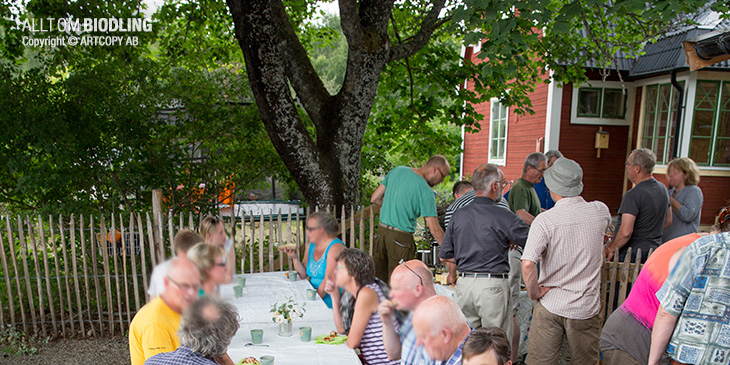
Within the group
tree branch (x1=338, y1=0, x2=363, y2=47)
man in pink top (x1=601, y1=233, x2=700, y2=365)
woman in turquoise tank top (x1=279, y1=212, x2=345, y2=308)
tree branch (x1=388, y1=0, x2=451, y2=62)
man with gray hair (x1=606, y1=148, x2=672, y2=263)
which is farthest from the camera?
tree branch (x1=388, y1=0, x2=451, y2=62)

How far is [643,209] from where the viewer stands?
3986 mm

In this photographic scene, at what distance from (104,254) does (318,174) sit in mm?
2530

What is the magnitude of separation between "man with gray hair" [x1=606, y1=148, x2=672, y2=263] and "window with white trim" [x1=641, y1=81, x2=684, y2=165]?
7.11 m

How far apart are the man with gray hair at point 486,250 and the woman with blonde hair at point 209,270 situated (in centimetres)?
263

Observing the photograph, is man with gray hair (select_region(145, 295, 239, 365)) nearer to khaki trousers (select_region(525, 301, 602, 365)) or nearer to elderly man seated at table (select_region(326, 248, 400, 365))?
elderly man seated at table (select_region(326, 248, 400, 365))

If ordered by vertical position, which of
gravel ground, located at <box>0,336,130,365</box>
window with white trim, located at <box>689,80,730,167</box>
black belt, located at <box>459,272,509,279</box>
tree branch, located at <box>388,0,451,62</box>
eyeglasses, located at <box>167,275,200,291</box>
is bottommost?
gravel ground, located at <box>0,336,130,365</box>

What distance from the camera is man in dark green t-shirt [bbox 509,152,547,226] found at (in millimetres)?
4438

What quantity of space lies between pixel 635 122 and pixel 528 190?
9.02m

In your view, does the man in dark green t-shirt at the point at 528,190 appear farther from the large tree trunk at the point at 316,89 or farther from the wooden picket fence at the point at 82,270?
the large tree trunk at the point at 316,89

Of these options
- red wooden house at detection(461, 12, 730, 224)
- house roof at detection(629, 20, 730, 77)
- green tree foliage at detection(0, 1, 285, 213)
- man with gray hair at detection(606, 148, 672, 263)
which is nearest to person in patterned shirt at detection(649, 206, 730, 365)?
man with gray hair at detection(606, 148, 672, 263)

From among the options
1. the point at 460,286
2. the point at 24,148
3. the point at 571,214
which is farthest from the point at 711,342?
the point at 24,148

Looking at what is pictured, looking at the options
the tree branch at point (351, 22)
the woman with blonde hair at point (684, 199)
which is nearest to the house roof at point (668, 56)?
the woman with blonde hair at point (684, 199)

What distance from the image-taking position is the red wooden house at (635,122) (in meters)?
9.38

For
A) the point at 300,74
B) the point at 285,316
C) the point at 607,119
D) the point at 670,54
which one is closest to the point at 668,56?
the point at 670,54
